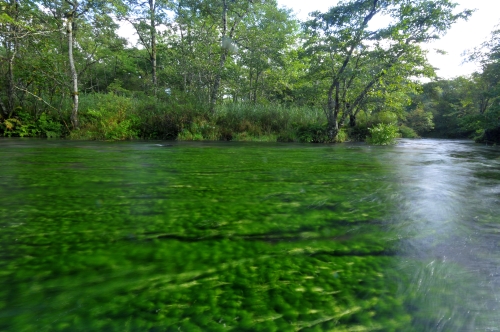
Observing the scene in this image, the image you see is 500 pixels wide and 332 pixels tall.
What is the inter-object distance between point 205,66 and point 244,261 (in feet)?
45.5

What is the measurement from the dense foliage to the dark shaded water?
1024 cm

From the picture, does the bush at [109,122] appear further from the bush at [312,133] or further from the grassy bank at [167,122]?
the bush at [312,133]

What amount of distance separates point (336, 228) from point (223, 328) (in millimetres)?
1041

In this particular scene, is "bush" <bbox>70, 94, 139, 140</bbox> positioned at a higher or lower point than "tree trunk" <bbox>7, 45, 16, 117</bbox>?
lower

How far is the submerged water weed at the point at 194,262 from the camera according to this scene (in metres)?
0.79

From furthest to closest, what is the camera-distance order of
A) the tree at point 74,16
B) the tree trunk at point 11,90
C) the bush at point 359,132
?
the bush at point 359,132 → the tree trunk at point 11,90 → the tree at point 74,16

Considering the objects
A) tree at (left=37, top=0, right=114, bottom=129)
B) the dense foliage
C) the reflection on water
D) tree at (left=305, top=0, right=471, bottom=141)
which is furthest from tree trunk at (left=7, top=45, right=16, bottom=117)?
the reflection on water

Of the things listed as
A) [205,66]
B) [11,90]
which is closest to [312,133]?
[205,66]

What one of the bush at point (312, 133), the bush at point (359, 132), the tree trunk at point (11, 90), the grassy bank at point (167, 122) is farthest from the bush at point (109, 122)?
the bush at point (359, 132)

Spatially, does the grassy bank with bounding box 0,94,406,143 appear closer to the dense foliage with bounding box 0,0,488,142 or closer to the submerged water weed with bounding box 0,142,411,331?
the dense foliage with bounding box 0,0,488,142

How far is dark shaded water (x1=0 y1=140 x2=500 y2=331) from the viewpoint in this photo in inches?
31.6

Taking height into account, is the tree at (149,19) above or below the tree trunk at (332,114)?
above

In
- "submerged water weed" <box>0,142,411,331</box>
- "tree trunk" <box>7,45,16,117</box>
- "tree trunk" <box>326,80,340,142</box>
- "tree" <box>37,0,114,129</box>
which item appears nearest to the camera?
"submerged water weed" <box>0,142,411,331</box>

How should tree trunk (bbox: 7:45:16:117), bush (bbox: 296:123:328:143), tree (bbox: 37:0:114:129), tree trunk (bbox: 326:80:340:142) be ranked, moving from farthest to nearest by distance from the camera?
bush (bbox: 296:123:328:143) < tree trunk (bbox: 326:80:340:142) < tree trunk (bbox: 7:45:16:117) < tree (bbox: 37:0:114:129)
